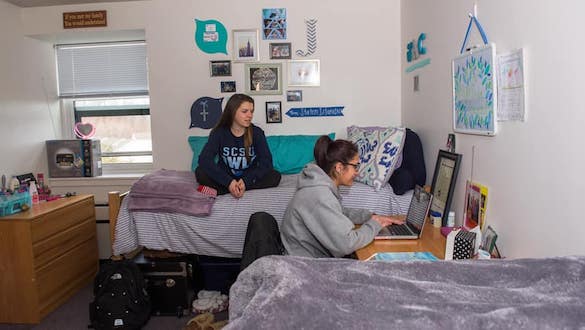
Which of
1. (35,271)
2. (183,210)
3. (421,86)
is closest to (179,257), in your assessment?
(183,210)

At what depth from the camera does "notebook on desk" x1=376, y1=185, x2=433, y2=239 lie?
70.8 inches

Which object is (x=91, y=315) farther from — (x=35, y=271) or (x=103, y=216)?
(x=103, y=216)

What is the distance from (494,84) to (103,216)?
3.13 meters

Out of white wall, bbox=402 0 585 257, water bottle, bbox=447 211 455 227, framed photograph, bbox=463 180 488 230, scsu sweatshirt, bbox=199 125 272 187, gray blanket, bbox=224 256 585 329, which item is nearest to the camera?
gray blanket, bbox=224 256 585 329

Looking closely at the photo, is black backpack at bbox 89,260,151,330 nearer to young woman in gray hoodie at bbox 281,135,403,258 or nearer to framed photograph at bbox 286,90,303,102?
young woman in gray hoodie at bbox 281,135,403,258

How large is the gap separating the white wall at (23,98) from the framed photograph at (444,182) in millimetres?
3027

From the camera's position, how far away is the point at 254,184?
2.79 metres

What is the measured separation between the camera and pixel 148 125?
3.95m

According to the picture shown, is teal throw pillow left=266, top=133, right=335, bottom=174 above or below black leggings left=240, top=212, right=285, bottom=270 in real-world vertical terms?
above

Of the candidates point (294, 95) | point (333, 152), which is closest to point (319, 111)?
point (294, 95)

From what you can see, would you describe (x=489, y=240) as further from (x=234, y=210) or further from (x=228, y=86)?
(x=228, y=86)

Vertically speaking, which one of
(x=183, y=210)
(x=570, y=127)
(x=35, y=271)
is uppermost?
(x=570, y=127)

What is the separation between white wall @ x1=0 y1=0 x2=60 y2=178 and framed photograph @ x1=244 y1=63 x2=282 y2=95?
175cm

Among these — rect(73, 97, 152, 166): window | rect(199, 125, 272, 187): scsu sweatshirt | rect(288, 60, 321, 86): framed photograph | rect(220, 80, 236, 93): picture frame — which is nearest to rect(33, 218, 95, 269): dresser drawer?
rect(73, 97, 152, 166): window
